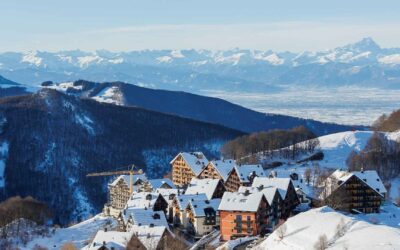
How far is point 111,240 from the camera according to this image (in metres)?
93.1

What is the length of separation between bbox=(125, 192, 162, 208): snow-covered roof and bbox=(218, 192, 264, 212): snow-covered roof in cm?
1714

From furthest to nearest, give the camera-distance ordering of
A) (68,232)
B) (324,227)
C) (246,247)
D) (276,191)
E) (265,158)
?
(265,158) < (68,232) < (276,191) < (246,247) < (324,227)

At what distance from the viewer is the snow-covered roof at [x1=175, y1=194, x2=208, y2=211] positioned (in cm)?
10956

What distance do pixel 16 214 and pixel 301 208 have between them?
5651 cm

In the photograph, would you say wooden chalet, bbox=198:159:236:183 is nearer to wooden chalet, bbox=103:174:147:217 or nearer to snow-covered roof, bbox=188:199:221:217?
wooden chalet, bbox=103:174:147:217

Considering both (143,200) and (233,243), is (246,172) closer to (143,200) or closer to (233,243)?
(143,200)

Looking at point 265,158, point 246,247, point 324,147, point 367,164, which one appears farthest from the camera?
point 324,147

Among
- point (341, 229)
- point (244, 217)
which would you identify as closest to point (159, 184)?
point (244, 217)

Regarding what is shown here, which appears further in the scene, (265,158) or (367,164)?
(265,158)

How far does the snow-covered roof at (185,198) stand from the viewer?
109562mm

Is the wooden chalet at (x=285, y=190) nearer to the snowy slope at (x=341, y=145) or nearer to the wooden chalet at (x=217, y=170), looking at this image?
the wooden chalet at (x=217, y=170)

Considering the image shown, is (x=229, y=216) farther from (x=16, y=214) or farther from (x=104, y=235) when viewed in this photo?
(x=16, y=214)

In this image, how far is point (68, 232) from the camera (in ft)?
393

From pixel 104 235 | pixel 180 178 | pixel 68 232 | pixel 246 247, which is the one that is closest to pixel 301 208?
pixel 246 247
